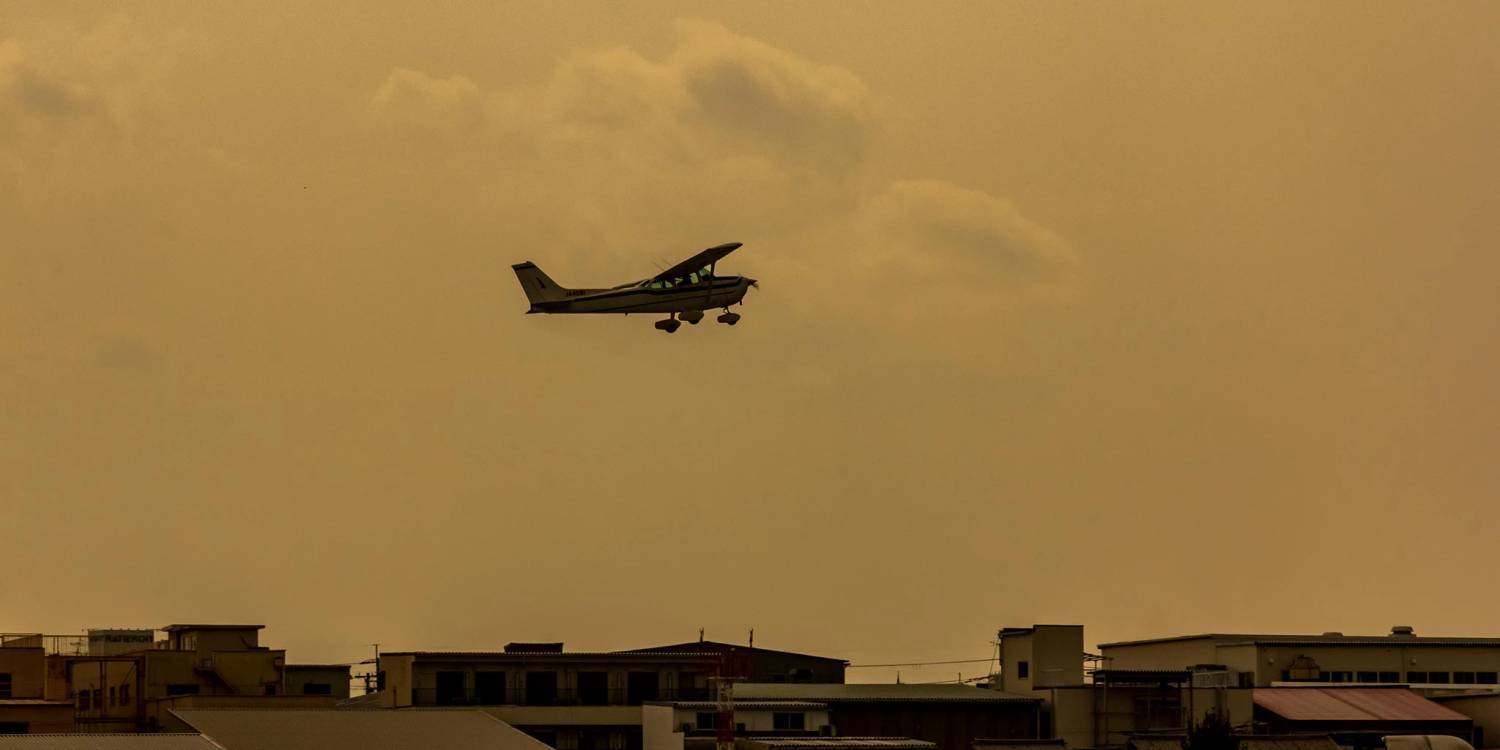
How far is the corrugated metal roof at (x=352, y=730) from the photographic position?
99625 mm

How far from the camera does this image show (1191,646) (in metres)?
141

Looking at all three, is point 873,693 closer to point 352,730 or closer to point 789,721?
point 789,721

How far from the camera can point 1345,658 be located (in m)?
138

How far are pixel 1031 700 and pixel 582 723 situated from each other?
21797 millimetres

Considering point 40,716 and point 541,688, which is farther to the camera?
point 541,688

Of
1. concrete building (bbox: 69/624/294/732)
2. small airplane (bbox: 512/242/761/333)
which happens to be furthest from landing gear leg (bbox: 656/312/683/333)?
concrete building (bbox: 69/624/294/732)

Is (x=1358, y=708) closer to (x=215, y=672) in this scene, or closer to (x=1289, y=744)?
(x=1289, y=744)

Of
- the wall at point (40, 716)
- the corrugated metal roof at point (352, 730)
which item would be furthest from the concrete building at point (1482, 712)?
the wall at point (40, 716)

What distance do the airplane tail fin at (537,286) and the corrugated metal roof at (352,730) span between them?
21570mm

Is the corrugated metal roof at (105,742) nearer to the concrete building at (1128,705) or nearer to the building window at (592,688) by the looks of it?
the building window at (592,688)

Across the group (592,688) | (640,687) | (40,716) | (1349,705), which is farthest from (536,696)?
(1349,705)

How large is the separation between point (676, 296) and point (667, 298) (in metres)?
0.45

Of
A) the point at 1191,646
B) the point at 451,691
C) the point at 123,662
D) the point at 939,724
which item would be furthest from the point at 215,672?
the point at 1191,646

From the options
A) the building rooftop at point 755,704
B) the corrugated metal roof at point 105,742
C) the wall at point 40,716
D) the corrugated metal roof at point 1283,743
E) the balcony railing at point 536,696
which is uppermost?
the balcony railing at point 536,696
